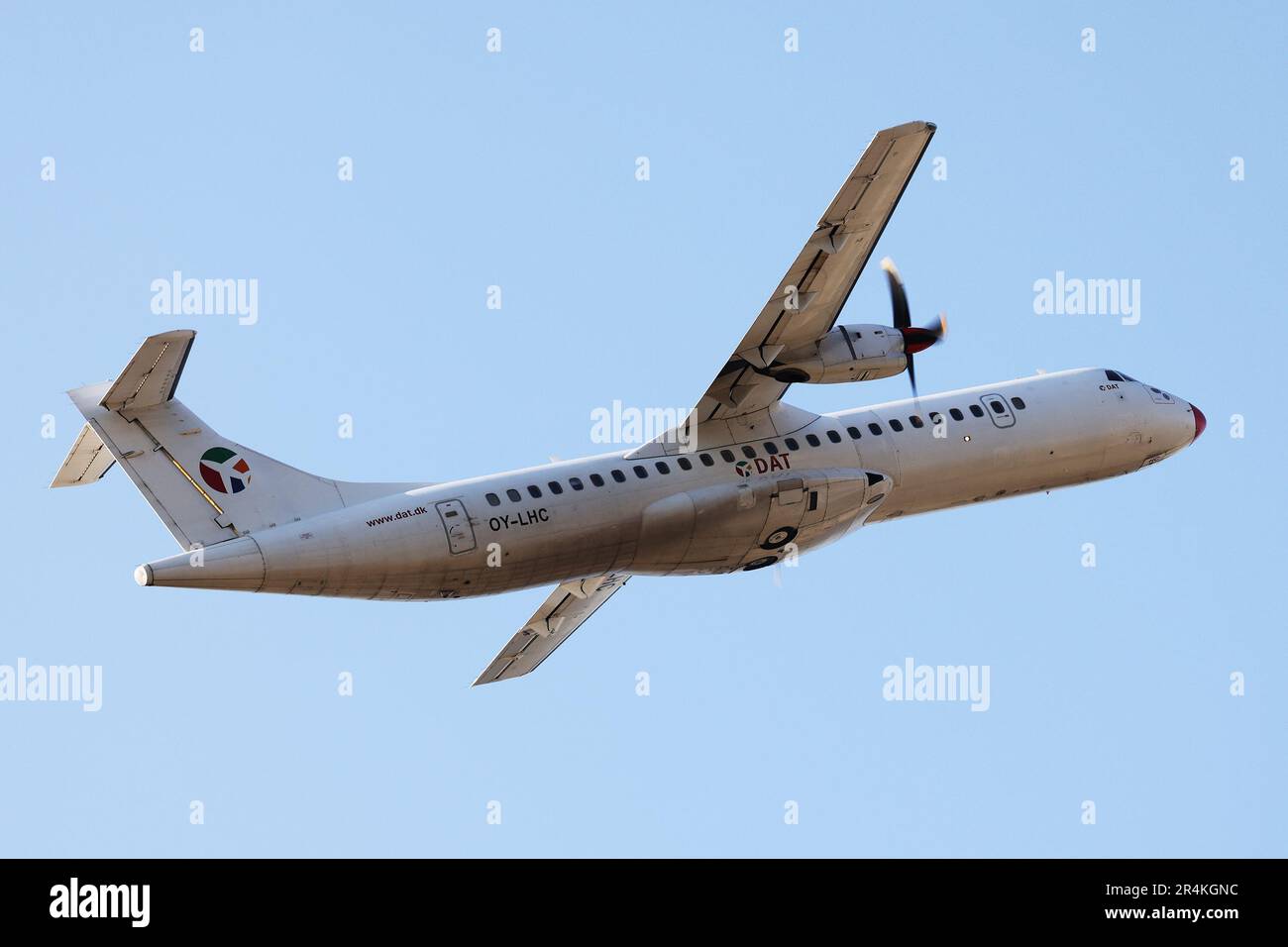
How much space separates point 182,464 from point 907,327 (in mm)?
13792

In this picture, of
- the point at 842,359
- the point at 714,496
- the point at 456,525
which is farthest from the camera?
the point at 842,359

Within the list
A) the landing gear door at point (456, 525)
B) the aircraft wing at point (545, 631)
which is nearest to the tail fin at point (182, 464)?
the landing gear door at point (456, 525)

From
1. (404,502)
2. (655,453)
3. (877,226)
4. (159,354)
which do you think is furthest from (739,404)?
(159,354)

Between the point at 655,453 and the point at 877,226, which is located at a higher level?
the point at 877,226

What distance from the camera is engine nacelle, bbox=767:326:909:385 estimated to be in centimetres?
3816

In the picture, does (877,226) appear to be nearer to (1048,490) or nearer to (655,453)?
(655,453)

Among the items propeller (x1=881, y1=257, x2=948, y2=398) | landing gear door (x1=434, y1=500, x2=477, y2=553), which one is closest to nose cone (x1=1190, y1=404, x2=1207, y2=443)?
propeller (x1=881, y1=257, x2=948, y2=398)

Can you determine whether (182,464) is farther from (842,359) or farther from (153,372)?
(842,359)

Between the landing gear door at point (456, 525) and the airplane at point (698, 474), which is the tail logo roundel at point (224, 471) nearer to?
the airplane at point (698, 474)

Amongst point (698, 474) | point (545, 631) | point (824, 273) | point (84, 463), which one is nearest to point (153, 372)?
point (84, 463)

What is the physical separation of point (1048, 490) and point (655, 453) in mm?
9308

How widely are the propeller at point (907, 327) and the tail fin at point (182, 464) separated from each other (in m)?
10.8

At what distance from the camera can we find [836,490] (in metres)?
38.7

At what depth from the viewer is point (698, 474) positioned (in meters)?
38.2
